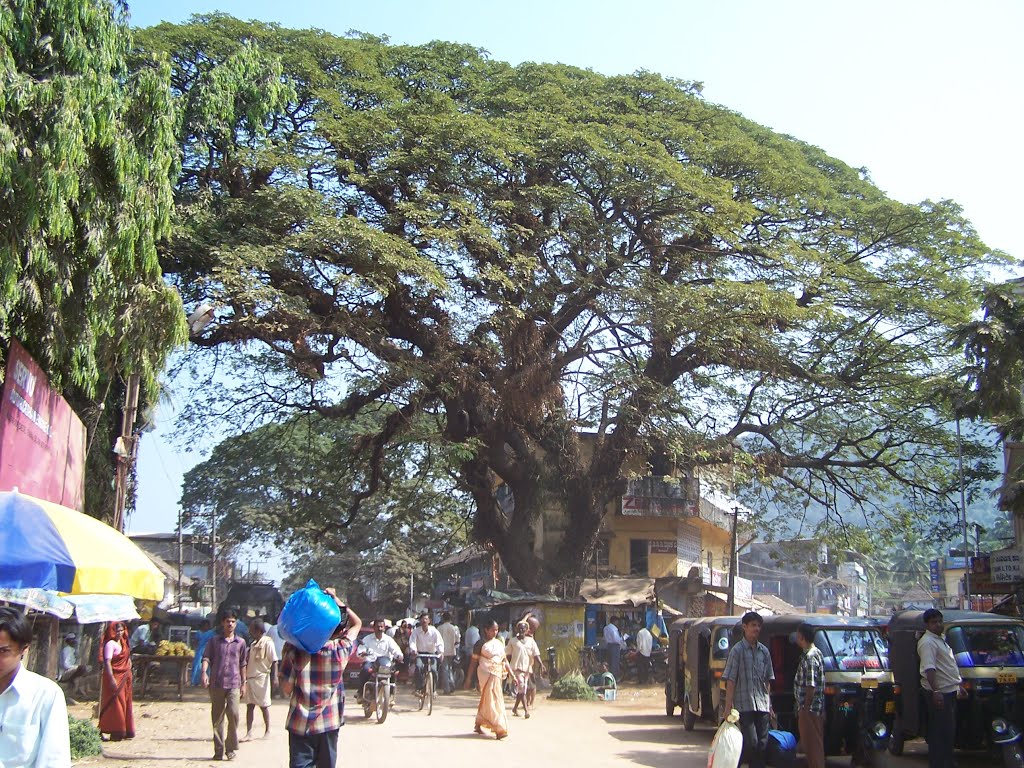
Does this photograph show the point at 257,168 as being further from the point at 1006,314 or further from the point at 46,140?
the point at 1006,314

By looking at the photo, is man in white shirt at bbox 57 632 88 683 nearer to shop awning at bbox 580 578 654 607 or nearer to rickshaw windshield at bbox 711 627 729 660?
rickshaw windshield at bbox 711 627 729 660

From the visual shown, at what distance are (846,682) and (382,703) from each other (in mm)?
6856

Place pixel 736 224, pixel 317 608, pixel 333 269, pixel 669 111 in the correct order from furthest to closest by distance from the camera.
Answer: pixel 669 111
pixel 736 224
pixel 333 269
pixel 317 608

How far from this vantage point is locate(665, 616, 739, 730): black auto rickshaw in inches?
523

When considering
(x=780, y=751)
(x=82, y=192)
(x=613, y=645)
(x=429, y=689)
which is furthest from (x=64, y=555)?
(x=613, y=645)

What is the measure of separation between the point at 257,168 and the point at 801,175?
39.1ft

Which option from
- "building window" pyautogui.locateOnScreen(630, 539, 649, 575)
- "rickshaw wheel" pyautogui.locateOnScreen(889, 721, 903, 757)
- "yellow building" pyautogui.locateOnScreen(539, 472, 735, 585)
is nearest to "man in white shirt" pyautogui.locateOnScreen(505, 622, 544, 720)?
"rickshaw wheel" pyautogui.locateOnScreen(889, 721, 903, 757)

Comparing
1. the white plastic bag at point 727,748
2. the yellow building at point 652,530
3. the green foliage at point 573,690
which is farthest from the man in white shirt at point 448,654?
the white plastic bag at point 727,748

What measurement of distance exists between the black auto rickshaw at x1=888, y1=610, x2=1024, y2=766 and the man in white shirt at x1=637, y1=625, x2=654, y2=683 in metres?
13.0

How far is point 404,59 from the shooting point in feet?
74.8

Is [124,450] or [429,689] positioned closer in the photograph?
[124,450]

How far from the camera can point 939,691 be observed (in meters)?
9.45

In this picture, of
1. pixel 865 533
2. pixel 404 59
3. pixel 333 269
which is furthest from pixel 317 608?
pixel 865 533

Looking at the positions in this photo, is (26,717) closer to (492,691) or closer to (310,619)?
(310,619)
